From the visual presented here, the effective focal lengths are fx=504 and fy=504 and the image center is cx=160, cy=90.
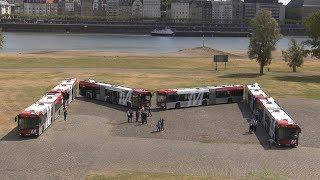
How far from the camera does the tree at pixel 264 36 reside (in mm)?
73562

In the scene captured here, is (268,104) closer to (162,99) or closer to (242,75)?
(162,99)

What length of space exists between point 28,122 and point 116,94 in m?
14.6

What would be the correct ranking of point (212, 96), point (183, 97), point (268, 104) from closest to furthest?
1. point (268, 104)
2. point (183, 97)
3. point (212, 96)

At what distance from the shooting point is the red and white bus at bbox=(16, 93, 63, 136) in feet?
123

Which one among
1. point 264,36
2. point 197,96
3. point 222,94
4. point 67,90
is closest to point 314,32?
point 264,36

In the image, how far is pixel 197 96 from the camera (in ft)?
167

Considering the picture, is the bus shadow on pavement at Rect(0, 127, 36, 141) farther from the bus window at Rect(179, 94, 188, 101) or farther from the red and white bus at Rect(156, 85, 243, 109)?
the bus window at Rect(179, 94, 188, 101)

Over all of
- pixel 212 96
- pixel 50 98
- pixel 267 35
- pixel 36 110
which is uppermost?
pixel 267 35

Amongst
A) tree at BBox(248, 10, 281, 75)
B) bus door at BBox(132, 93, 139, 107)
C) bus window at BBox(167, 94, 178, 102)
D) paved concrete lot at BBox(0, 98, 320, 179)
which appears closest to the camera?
paved concrete lot at BBox(0, 98, 320, 179)

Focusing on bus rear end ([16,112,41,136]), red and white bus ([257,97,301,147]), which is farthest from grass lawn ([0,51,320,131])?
red and white bus ([257,97,301,147])

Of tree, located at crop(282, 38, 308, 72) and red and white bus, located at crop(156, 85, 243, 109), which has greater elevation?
tree, located at crop(282, 38, 308, 72)

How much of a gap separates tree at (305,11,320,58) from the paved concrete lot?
102 ft

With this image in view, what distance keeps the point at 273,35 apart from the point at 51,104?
42311mm

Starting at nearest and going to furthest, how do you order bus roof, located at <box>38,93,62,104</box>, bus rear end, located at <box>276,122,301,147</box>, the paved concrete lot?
the paved concrete lot
bus rear end, located at <box>276,122,301,147</box>
bus roof, located at <box>38,93,62,104</box>
